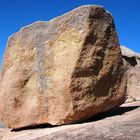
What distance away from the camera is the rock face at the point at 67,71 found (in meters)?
8.47

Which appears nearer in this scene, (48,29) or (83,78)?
(83,78)

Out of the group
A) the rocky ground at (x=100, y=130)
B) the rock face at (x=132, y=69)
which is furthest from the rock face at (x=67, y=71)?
the rock face at (x=132, y=69)

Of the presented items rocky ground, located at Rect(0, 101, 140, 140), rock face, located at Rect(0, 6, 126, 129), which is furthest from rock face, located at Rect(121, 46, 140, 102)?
rock face, located at Rect(0, 6, 126, 129)

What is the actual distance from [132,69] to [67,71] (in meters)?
9.91

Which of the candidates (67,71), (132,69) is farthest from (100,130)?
(132,69)

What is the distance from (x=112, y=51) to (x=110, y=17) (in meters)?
0.82

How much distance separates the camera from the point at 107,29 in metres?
8.91

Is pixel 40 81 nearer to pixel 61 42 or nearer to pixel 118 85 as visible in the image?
pixel 61 42

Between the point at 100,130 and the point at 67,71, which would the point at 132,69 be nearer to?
the point at 67,71

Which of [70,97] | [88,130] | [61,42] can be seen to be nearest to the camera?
[88,130]

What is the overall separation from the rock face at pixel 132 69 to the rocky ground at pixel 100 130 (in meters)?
7.34

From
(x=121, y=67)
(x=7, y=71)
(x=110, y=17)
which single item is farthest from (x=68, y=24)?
(x=7, y=71)

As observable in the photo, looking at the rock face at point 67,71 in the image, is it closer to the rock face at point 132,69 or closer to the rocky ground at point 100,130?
the rocky ground at point 100,130

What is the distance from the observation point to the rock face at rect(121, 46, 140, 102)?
16809 millimetres
